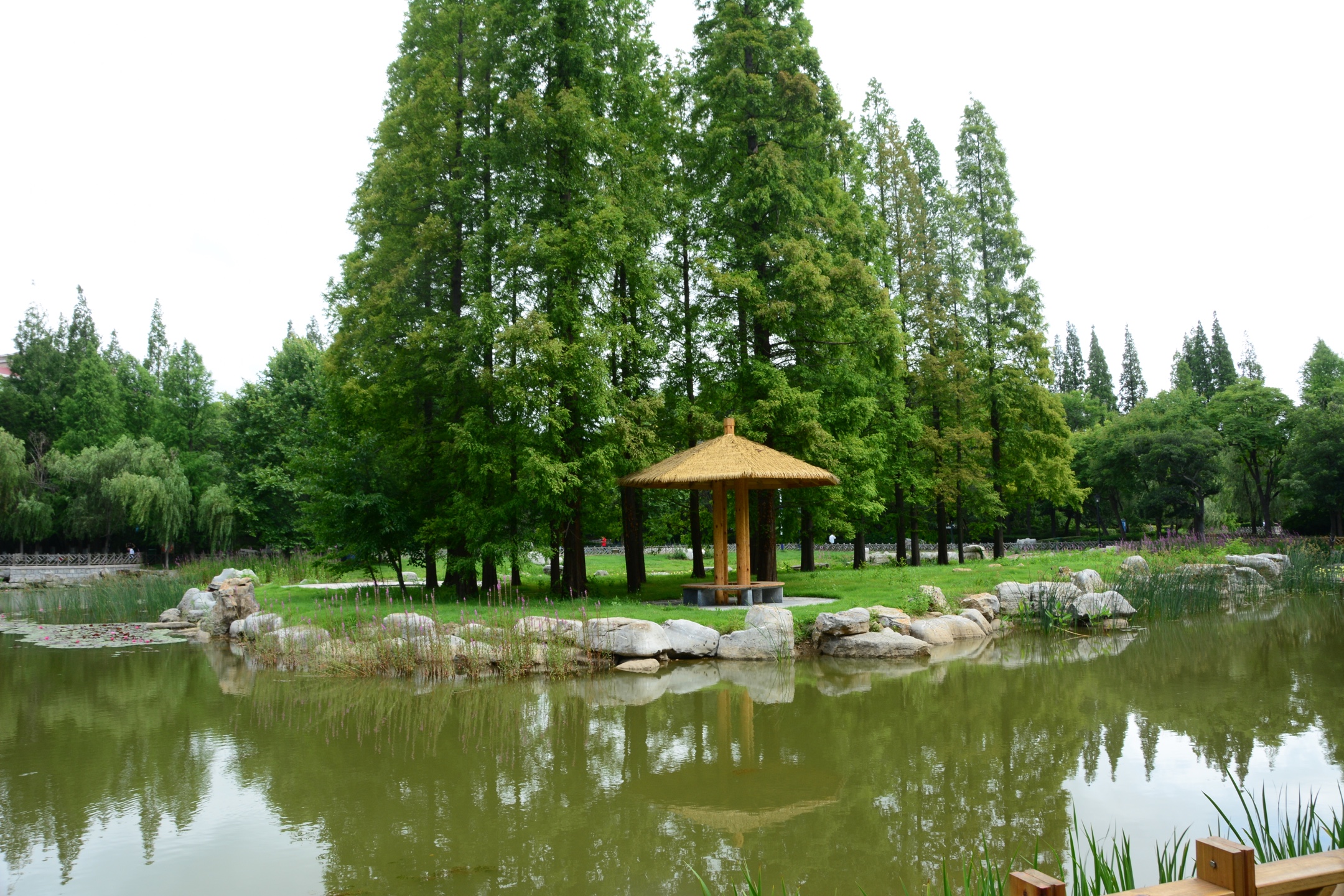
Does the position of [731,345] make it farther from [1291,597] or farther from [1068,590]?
[1291,597]

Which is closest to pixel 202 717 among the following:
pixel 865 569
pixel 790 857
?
pixel 790 857

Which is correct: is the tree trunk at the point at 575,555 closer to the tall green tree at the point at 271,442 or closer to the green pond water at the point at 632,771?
the green pond water at the point at 632,771

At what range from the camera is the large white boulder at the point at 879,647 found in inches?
431

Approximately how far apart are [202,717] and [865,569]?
49.7ft

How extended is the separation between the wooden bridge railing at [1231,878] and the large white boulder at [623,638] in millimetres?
8583

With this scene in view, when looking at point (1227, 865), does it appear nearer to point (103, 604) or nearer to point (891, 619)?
point (891, 619)

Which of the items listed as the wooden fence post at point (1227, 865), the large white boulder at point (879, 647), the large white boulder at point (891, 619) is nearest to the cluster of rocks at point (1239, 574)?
the large white boulder at point (891, 619)

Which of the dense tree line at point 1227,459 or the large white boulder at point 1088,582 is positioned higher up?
the dense tree line at point 1227,459

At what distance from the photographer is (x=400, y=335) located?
1495 centimetres

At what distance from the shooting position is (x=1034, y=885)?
199 cm

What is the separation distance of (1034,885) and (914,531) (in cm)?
2096

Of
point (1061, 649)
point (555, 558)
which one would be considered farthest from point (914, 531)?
point (1061, 649)

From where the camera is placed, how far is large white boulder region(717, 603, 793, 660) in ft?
35.7

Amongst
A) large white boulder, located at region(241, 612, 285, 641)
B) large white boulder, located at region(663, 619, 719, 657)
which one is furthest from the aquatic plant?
large white boulder, located at region(241, 612, 285, 641)
